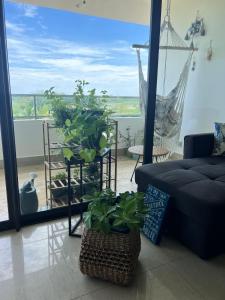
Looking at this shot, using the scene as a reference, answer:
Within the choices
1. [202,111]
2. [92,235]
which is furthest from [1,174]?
[202,111]

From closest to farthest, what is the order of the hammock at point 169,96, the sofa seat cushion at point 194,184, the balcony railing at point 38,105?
the sofa seat cushion at point 194,184, the balcony railing at point 38,105, the hammock at point 169,96

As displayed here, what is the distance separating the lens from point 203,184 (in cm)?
166

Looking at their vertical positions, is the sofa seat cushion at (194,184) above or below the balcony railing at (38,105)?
below

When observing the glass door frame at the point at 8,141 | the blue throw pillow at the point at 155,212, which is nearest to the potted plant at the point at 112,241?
the blue throw pillow at the point at 155,212

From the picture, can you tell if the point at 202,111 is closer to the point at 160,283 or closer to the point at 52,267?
the point at 160,283

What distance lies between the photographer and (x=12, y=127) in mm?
1768

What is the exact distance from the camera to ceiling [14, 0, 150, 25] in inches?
90.5

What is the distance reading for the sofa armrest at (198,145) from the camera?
7.69 ft

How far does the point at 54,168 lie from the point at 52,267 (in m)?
0.89

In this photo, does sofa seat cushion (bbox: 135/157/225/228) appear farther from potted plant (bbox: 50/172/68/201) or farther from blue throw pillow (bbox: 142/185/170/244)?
potted plant (bbox: 50/172/68/201)

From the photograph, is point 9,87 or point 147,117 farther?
point 147,117

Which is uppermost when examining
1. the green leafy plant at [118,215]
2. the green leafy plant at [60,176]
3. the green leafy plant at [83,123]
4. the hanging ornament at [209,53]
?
the hanging ornament at [209,53]

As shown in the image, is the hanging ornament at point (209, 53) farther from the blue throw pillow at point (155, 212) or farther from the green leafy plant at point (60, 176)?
the green leafy plant at point (60, 176)

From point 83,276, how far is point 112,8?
104 inches
